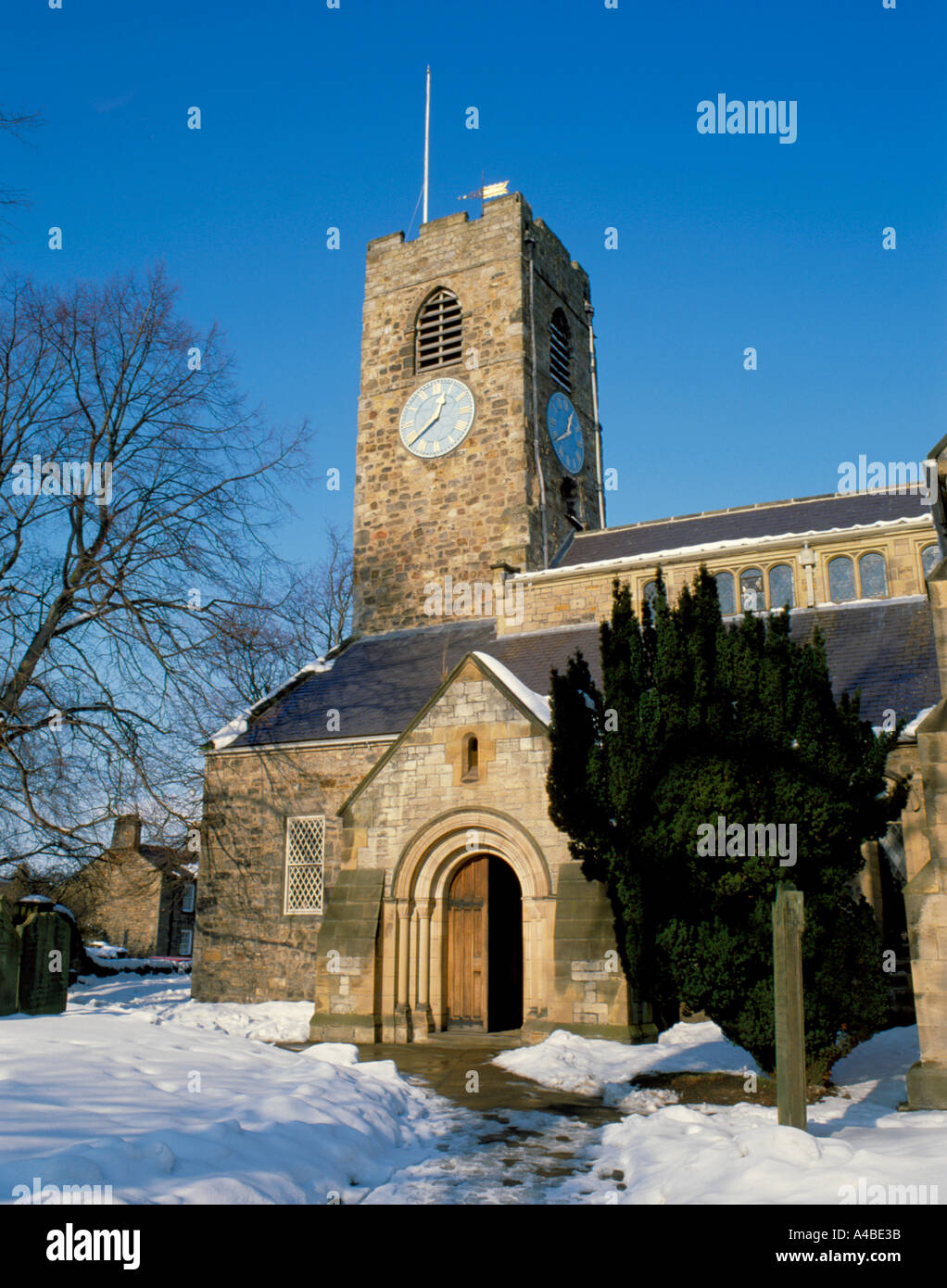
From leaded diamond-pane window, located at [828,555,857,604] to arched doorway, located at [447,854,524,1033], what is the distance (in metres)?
8.08

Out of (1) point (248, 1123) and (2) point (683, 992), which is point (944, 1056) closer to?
(2) point (683, 992)

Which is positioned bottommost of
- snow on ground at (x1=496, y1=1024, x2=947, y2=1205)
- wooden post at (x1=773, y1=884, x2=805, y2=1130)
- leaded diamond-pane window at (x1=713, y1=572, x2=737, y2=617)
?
snow on ground at (x1=496, y1=1024, x2=947, y2=1205)

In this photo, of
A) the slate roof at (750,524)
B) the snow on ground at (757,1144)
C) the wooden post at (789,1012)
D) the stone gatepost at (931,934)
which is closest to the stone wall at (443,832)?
the snow on ground at (757,1144)

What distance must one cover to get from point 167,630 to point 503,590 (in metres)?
8.16

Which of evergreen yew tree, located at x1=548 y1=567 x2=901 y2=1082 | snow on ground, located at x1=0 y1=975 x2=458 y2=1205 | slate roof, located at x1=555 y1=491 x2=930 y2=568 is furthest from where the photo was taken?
slate roof, located at x1=555 y1=491 x2=930 y2=568

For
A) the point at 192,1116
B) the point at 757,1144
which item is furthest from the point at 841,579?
the point at 192,1116

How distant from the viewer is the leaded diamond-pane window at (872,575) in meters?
17.9

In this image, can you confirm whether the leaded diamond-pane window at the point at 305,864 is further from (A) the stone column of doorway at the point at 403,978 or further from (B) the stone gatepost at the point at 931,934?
(B) the stone gatepost at the point at 931,934

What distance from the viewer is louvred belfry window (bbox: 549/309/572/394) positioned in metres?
27.9

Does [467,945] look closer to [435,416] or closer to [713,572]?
[713,572]

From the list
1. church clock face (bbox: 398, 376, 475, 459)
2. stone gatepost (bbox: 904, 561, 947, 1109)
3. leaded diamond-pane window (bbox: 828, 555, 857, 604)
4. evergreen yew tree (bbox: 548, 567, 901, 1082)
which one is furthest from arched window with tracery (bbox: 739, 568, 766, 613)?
stone gatepost (bbox: 904, 561, 947, 1109)

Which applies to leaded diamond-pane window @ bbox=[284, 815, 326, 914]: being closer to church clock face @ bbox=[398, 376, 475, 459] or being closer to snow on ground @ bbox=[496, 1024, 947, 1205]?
snow on ground @ bbox=[496, 1024, 947, 1205]

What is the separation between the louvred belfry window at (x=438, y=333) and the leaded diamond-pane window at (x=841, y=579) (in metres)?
12.6

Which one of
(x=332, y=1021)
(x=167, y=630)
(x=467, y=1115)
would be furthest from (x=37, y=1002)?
(x=467, y=1115)
